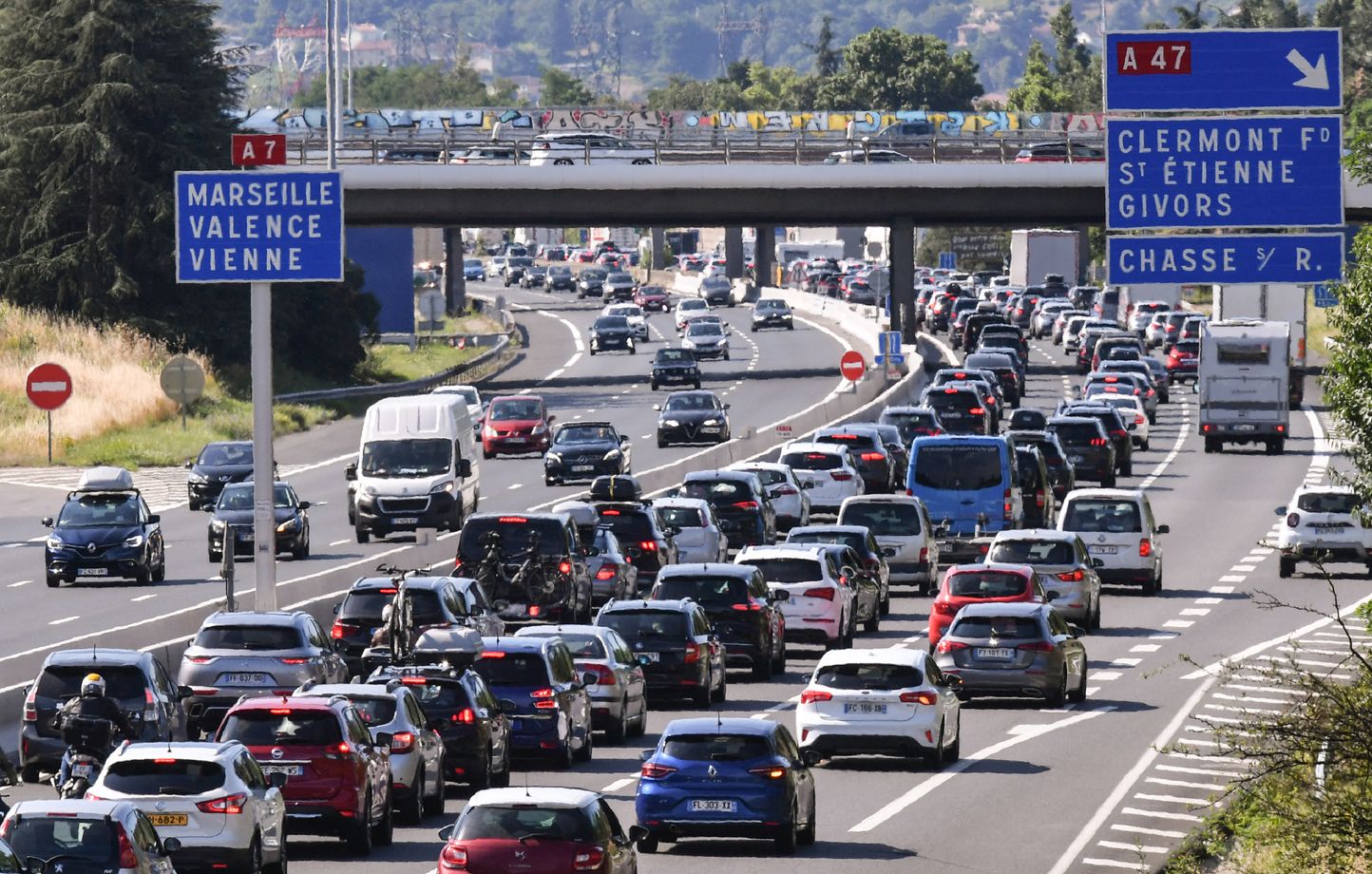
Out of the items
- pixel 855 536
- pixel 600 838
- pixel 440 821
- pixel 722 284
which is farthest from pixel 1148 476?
pixel 722 284

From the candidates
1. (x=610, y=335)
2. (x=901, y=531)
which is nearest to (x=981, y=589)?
(x=901, y=531)

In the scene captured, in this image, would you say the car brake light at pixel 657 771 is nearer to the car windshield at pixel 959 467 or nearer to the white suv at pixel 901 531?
the white suv at pixel 901 531

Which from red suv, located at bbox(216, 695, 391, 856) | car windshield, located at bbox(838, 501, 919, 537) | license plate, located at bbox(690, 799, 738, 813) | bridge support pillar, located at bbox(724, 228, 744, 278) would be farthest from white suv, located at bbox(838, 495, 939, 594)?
bridge support pillar, located at bbox(724, 228, 744, 278)

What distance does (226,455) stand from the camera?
59156 mm

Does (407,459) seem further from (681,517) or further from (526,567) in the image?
(526,567)

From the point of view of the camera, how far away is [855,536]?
139 ft

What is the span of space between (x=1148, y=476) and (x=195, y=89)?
122 ft

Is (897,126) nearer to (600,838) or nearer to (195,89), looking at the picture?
(195,89)

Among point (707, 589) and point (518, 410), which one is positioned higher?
point (707, 589)

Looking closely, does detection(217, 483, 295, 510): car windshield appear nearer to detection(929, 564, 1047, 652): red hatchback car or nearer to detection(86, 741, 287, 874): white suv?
detection(929, 564, 1047, 652): red hatchback car

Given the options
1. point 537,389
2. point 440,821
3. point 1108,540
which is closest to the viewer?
point 440,821

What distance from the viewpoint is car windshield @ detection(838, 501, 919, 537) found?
45.5 meters

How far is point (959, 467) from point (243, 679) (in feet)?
75.7

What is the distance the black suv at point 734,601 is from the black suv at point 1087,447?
26674 millimetres
